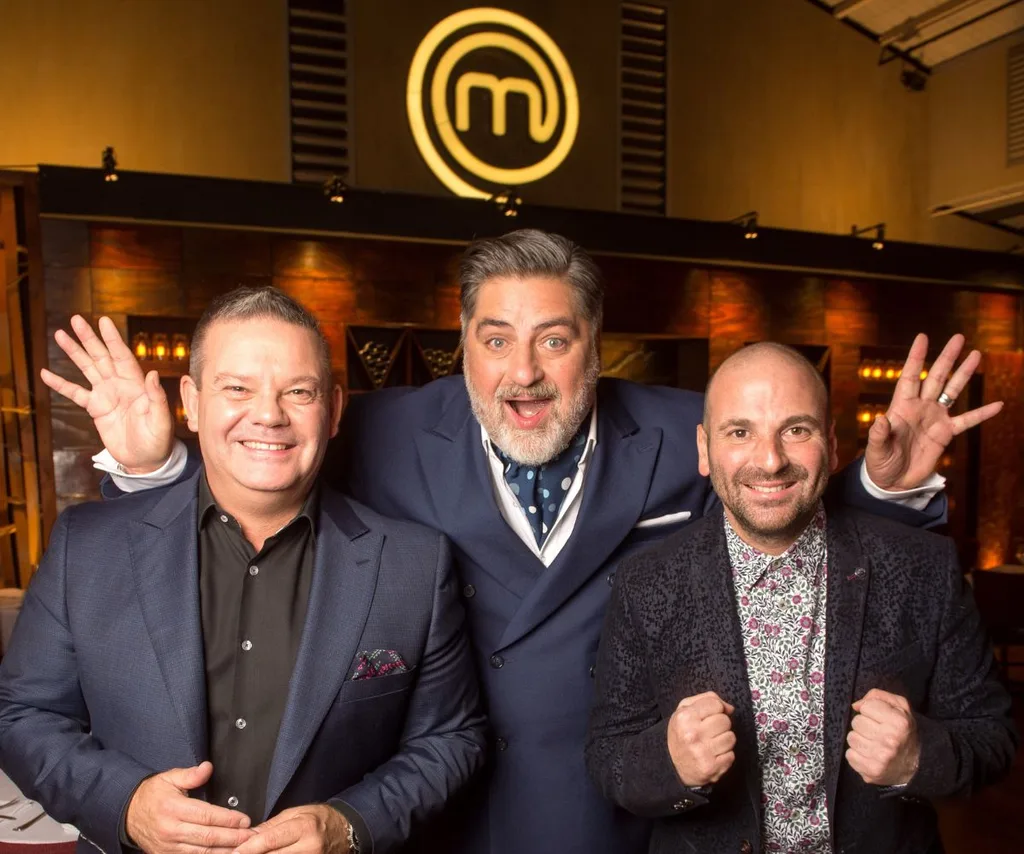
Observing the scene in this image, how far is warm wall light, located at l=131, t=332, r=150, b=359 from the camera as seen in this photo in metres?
5.46

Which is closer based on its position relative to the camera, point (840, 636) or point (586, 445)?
point (840, 636)

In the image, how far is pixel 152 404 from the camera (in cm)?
200

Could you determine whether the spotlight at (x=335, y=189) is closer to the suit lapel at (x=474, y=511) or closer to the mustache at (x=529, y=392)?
the suit lapel at (x=474, y=511)

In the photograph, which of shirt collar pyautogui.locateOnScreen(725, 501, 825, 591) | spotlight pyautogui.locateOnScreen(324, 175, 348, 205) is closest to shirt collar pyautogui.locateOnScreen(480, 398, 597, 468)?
shirt collar pyautogui.locateOnScreen(725, 501, 825, 591)

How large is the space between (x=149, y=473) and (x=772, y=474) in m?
1.35

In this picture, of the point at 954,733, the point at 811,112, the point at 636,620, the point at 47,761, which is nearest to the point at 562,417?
the point at 636,620

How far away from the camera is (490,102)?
22.7ft

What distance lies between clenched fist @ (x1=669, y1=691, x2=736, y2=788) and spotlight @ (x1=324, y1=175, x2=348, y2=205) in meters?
4.60

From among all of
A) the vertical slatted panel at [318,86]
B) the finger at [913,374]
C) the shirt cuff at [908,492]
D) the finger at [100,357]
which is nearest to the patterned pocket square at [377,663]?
the finger at [100,357]

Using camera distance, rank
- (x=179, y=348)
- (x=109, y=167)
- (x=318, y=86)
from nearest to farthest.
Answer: (x=109, y=167) → (x=179, y=348) → (x=318, y=86)

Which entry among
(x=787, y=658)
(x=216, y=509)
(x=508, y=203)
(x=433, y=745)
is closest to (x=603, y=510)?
(x=787, y=658)

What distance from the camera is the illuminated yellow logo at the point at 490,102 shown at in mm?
6746

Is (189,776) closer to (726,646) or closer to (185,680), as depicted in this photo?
(185,680)

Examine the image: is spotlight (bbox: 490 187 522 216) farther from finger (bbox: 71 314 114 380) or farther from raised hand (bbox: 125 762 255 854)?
raised hand (bbox: 125 762 255 854)
